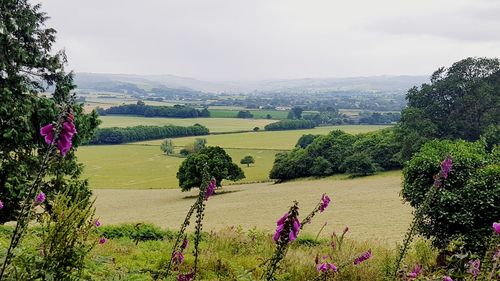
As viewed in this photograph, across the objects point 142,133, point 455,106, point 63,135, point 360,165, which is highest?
point 63,135

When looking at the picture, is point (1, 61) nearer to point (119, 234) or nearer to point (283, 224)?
point (119, 234)

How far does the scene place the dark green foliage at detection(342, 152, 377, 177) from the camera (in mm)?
61000

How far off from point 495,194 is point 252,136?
327 ft

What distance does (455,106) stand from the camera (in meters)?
55.2

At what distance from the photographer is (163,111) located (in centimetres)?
15600

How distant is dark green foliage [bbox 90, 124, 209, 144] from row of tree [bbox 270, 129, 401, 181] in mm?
50420

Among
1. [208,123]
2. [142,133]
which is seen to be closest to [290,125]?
[208,123]

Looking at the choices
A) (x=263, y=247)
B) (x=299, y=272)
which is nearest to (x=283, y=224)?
(x=299, y=272)

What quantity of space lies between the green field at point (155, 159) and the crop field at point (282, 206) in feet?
27.5

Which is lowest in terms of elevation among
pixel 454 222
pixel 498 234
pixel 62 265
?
pixel 454 222

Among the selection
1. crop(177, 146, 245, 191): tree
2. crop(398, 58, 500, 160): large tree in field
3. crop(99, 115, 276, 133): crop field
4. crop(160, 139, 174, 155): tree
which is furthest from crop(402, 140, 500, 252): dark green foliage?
crop(99, 115, 276, 133): crop field

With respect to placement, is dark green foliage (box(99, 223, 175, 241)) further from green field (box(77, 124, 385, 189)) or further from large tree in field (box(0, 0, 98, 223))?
green field (box(77, 124, 385, 189))

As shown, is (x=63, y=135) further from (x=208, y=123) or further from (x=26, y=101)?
(x=208, y=123)

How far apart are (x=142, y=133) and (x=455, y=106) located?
251ft
